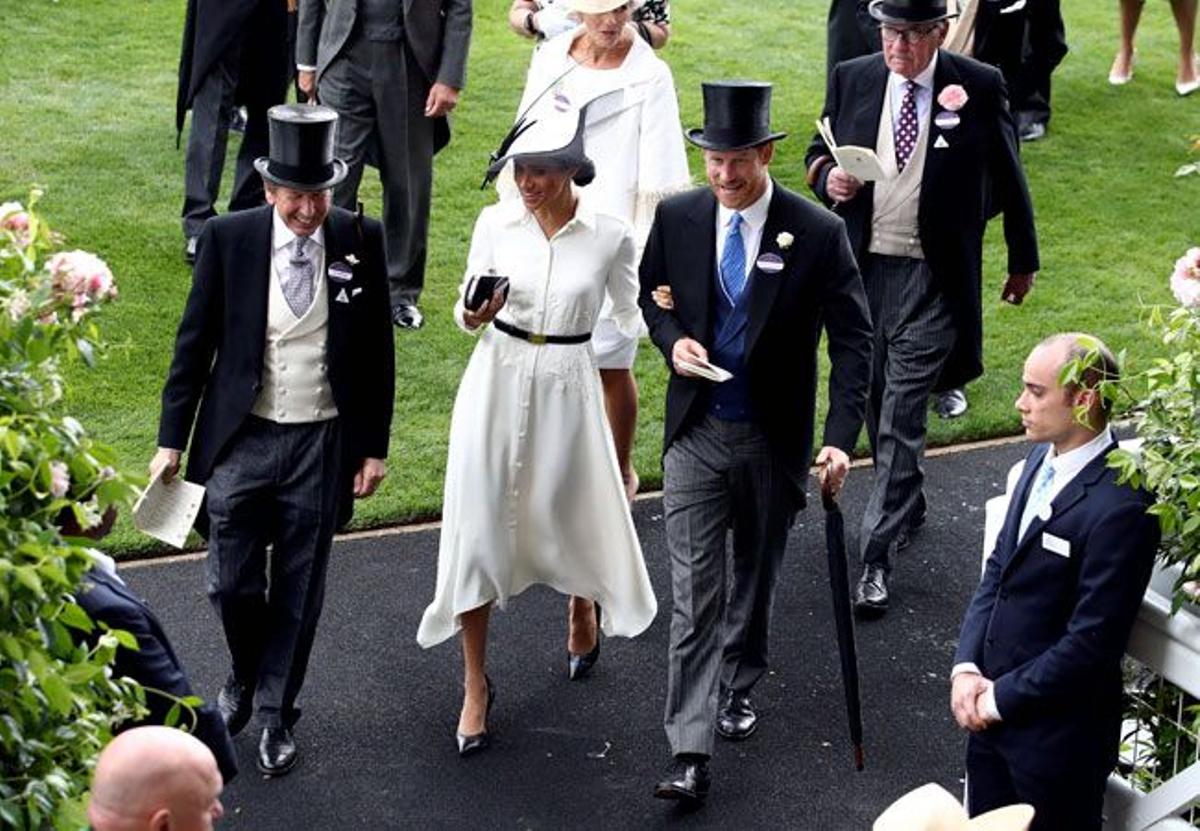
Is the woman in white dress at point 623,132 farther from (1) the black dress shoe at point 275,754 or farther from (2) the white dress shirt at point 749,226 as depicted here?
(1) the black dress shoe at point 275,754

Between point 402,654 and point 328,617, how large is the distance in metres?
0.39

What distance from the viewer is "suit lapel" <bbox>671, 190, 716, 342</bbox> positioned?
24.1 ft

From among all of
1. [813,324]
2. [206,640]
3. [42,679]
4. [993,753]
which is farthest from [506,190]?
[42,679]

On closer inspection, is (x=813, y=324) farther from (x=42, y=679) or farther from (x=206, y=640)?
(x=42, y=679)

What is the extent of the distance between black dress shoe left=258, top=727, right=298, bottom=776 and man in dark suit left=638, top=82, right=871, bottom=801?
1254mm

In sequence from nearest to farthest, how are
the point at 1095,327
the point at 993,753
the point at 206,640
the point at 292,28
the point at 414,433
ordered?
the point at 993,753 < the point at 206,640 < the point at 414,433 < the point at 1095,327 < the point at 292,28

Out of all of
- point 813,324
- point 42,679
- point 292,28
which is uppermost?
point 42,679

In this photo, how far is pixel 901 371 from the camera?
344 inches

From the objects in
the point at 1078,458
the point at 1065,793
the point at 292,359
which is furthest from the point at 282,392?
the point at 1065,793

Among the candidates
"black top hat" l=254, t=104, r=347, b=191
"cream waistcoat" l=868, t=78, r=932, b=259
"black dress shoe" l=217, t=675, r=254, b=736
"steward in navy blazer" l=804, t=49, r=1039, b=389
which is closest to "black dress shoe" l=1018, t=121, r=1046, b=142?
"steward in navy blazer" l=804, t=49, r=1039, b=389

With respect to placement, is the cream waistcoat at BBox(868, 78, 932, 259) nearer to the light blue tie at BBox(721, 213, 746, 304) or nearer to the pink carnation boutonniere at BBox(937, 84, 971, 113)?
the pink carnation boutonniere at BBox(937, 84, 971, 113)

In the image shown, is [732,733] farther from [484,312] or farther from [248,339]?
[248,339]

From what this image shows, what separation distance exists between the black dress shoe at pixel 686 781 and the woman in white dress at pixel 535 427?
606 mm

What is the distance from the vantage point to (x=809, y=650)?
27.4 feet
